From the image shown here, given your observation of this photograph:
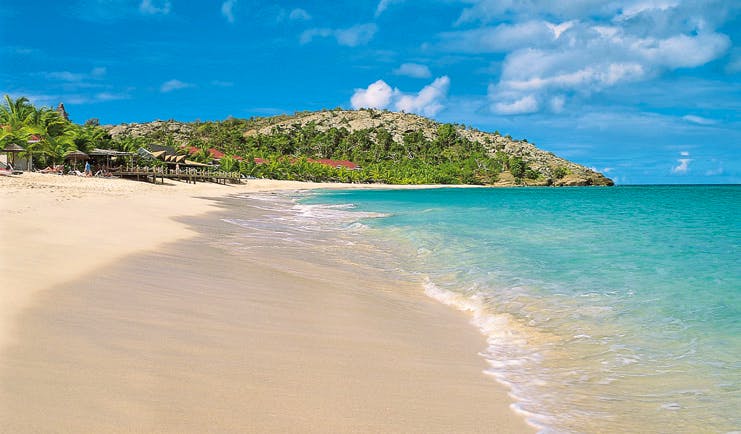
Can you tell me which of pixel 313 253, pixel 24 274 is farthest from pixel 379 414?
pixel 313 253

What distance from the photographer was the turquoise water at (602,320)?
169 inches

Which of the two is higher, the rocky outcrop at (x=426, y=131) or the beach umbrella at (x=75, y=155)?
the rocky outcrop at (x=426, y=131)

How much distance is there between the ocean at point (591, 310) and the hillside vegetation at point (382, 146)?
8384 cm

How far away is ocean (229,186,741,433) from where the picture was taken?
4.35 metres

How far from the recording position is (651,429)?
12.7ft

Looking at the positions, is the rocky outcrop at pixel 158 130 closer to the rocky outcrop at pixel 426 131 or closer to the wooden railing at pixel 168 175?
the rocky outcrop at pixel 426 131

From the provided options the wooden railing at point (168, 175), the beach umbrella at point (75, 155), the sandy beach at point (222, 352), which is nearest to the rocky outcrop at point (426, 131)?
the wooden railing at point (168, 175)

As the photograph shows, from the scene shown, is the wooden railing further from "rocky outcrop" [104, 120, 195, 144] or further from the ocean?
"rocky outcrop" [104, 120, 195, 144]

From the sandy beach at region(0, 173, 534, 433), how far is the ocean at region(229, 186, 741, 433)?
0.57m

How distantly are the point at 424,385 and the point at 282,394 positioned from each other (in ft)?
3.99

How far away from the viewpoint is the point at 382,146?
150125 millimetres

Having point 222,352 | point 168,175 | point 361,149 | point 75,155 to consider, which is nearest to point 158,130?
point 361,149

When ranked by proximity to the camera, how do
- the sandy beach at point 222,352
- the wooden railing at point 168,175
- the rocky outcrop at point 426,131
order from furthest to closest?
A: the rocky outcrop at point 426,131 < the wooden railing at point 168,175 < the sandy beach at point 222,352

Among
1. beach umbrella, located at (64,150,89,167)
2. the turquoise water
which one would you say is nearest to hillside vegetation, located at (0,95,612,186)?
beach umbrella, located at (64,150,89,167)
